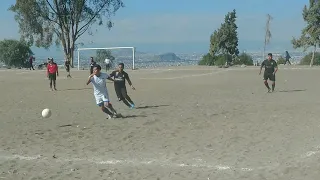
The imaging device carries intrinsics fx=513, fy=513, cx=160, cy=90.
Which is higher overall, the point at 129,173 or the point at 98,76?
the point at 98,76

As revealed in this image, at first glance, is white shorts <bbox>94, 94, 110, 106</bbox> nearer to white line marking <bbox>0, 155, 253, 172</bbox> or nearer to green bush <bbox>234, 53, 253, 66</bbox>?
white line marking <bbox>0, 155, 253, 172</bbox>

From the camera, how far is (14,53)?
61.5 m

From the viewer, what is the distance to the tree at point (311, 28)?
44.4 meters

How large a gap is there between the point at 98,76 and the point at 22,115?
2.62 m

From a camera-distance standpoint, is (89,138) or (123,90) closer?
(89,138)

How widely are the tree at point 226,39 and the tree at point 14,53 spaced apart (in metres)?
23.8

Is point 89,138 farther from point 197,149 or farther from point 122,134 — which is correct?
point 197,149

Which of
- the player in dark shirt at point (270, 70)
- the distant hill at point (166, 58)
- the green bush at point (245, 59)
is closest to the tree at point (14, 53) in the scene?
the distant hill at point (166, 58)

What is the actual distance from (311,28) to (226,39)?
8.24m

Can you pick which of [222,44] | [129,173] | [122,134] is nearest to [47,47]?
[222,44]

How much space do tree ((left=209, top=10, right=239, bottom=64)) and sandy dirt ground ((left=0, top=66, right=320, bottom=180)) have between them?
33.4 meters

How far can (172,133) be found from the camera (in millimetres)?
10445

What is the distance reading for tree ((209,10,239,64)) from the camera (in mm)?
49188

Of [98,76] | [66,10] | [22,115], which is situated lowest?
[22,115]
